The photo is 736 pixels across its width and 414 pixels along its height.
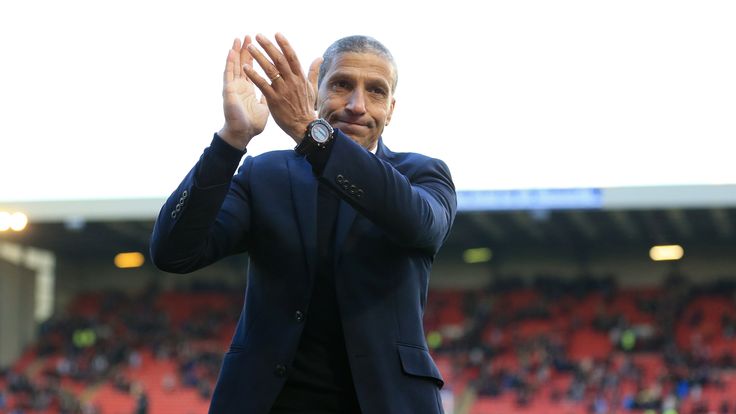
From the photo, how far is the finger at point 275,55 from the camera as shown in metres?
2.37

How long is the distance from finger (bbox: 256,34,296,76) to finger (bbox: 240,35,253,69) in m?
0.12

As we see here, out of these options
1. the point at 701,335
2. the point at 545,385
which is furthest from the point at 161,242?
the point at 701,335

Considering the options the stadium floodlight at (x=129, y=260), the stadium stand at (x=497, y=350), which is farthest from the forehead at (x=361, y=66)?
the stadium floodlight at (x=129, y=260)

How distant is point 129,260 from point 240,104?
113ft

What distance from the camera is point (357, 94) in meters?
2.64

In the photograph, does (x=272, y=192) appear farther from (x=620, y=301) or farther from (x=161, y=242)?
(x=620, y=301)

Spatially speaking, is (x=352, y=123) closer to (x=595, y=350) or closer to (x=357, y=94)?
(x=357, y=94)

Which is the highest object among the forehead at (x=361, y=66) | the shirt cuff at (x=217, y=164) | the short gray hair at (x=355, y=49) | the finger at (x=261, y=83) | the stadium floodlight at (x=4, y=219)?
the stadium floodlight at (x=4, y=219)

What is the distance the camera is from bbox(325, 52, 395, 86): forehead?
8.78 feet

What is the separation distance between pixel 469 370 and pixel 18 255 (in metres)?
14.2

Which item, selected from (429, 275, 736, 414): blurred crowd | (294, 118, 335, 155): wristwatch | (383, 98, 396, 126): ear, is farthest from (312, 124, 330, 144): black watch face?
(429, 275, 736, 414): blurred crowd

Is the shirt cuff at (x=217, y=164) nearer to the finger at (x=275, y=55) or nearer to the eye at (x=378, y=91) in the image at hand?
the finger at (x=275, y=55)

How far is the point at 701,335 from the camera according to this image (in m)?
29.8

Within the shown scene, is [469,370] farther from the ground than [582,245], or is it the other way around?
[582,245]
